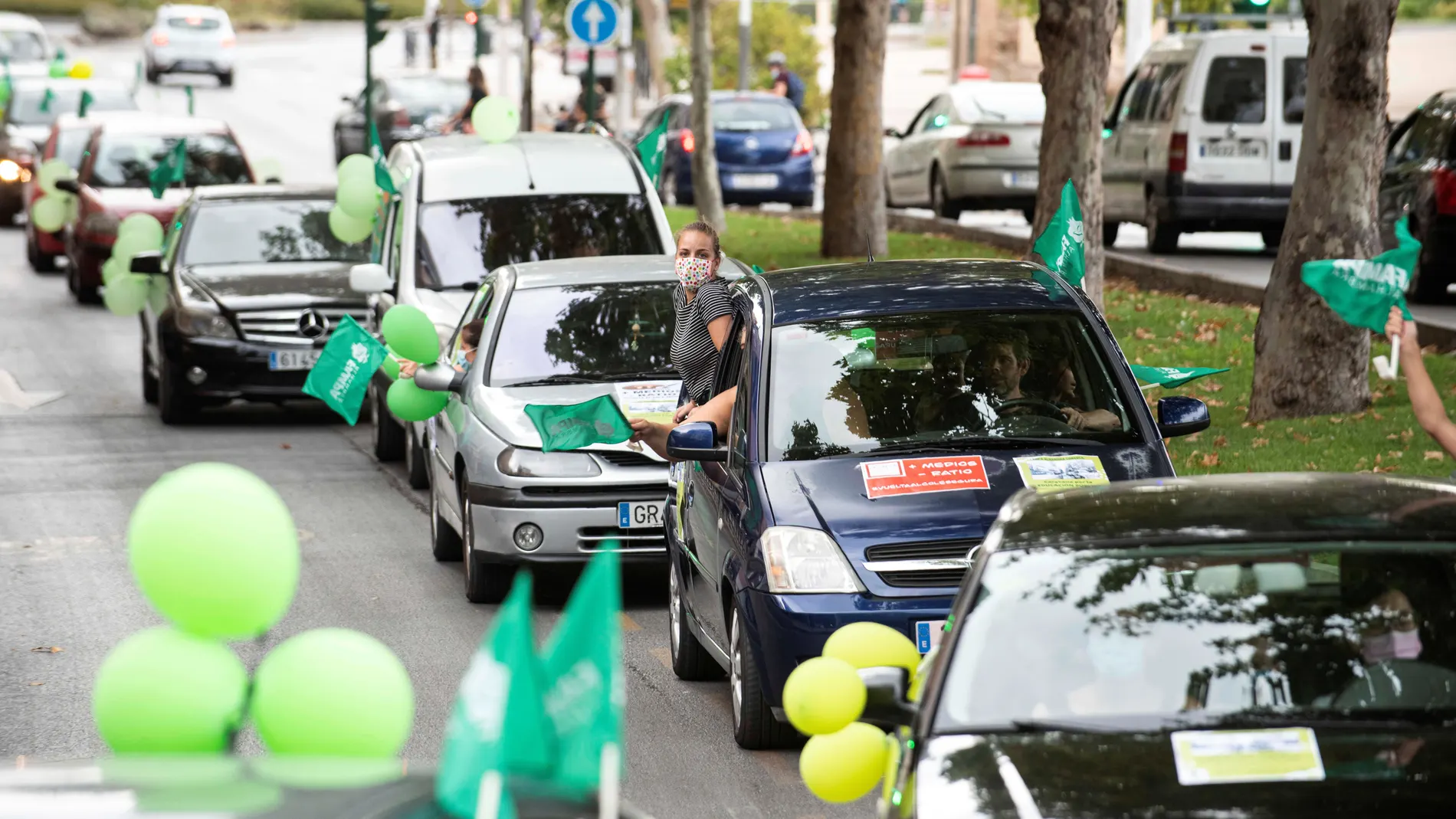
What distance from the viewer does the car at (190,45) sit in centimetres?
5966

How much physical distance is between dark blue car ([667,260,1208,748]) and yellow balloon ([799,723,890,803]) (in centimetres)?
180

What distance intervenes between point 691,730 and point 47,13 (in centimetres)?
7920

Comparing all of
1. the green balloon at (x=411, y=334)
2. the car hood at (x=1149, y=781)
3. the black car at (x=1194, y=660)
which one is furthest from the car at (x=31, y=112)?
the car hood at (x=1149, y=781)

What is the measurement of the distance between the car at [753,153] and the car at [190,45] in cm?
3061

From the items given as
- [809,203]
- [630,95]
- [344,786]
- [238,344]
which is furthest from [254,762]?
[630,95]

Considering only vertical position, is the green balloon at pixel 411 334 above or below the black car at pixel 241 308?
above

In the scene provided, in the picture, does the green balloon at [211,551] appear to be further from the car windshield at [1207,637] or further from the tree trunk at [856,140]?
the tree trunk at [856,140]

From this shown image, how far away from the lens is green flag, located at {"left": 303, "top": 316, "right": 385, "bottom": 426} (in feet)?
36.7

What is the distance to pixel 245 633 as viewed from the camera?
161 inches

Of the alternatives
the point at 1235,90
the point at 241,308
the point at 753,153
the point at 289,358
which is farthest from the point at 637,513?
the point at 753,153

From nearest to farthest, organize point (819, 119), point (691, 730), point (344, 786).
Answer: point (344, 786)
point (691, 730)
point (819, 119)

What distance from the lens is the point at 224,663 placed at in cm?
401

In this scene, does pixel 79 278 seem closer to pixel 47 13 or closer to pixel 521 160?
pixel 521 160

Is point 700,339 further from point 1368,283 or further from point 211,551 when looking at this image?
point 211,551
